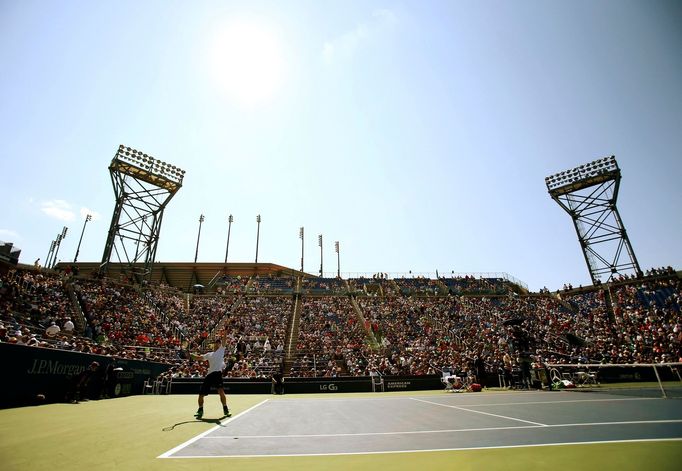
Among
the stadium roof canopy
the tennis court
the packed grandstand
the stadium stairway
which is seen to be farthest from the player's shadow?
the stadium roof canopy

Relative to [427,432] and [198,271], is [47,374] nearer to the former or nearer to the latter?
[427,432]

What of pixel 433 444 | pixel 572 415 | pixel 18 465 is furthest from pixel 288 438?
pixel 572 415

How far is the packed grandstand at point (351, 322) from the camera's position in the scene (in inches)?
884

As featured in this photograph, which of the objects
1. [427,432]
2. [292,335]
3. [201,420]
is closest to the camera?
[427,432]

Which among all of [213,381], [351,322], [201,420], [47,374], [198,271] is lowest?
[201,420]

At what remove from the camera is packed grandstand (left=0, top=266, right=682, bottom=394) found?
2245 cm

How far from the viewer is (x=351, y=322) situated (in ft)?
106

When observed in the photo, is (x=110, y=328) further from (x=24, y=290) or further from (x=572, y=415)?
(x=572, y=415)

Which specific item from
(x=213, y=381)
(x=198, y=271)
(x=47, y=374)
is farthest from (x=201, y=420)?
(x=198, y=271)

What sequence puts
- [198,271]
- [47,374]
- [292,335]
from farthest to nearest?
[198,271], [292,335], [47,374]

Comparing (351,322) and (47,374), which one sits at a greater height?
(351,322)

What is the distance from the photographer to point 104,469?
11.7 ft

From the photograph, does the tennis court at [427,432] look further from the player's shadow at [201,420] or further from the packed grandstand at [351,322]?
the packed grandstand at [351,322]

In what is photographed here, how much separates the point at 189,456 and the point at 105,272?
3446 centimetres
